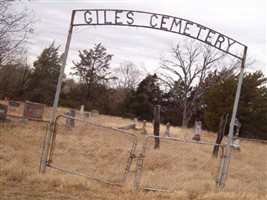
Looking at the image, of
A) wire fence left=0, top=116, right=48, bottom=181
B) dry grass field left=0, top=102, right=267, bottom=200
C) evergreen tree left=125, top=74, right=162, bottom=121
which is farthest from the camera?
evergreen tree left=125, top=74, right=162, bottom=121

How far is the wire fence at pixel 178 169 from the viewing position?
9425 millimetres

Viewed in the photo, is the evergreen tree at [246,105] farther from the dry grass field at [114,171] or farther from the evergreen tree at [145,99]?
the evergreen tree at [145,99]

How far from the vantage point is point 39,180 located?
7953mm

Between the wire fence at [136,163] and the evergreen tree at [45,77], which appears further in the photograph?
the evergreen tree at [45,77]

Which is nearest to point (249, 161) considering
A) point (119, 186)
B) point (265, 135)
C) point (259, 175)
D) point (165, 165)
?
point (259, 175)

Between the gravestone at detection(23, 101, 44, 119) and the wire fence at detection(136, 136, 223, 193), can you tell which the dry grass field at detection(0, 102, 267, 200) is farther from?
the gravestone at detection(23, 101, 44, 119)

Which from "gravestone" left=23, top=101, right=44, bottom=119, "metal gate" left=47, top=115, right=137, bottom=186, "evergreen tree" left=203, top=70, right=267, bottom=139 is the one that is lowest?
"metal gate" left=47, top=115, right=137, bottom=186

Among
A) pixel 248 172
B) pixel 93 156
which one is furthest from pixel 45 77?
pixel 248 172

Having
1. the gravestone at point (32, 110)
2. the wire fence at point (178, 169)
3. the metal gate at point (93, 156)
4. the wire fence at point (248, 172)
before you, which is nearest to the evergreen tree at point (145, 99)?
the gravestone at point (32, 110)

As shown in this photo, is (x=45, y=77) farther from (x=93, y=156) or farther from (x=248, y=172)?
(x=248, y=172)

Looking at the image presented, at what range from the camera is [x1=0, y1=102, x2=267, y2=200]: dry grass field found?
25.3ft

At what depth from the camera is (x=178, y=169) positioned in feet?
42.7

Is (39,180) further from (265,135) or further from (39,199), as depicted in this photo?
(265,135)

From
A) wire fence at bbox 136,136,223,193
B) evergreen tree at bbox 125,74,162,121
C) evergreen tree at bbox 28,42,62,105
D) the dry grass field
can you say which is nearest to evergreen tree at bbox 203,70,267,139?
the dry grass field
